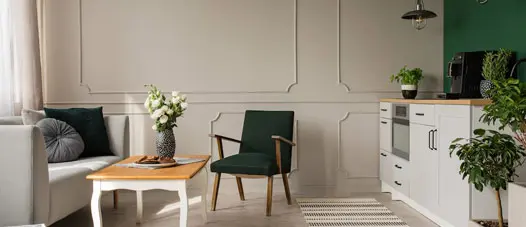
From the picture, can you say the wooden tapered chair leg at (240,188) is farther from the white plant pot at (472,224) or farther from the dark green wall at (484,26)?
the dark green wall at (484,26)

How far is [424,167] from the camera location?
145 inches

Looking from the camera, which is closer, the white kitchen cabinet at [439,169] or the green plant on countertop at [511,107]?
the green plant on countertop at [511,107]

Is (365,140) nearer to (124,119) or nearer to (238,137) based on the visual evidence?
(238,137)

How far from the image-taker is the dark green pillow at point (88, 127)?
4039 mm

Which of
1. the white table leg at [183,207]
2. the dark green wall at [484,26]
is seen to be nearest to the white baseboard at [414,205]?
the dark green wall at [484,26]

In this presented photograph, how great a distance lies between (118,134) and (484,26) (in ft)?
10.0

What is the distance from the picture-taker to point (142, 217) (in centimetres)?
384

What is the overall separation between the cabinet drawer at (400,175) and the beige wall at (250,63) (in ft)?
1.74

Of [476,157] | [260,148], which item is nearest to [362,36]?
[260,148]

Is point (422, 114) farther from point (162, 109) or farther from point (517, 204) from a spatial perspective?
point (162, 109)

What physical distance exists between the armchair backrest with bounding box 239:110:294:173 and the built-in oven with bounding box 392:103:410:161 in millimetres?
892

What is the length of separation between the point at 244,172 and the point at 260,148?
24.2 inches

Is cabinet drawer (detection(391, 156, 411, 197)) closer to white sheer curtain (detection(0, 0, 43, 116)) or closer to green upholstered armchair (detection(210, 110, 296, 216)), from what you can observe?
green upholstered armchair (detection(210, 110, 296, 216))

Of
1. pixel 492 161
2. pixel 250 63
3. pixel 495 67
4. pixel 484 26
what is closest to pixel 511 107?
pixel 492 161
